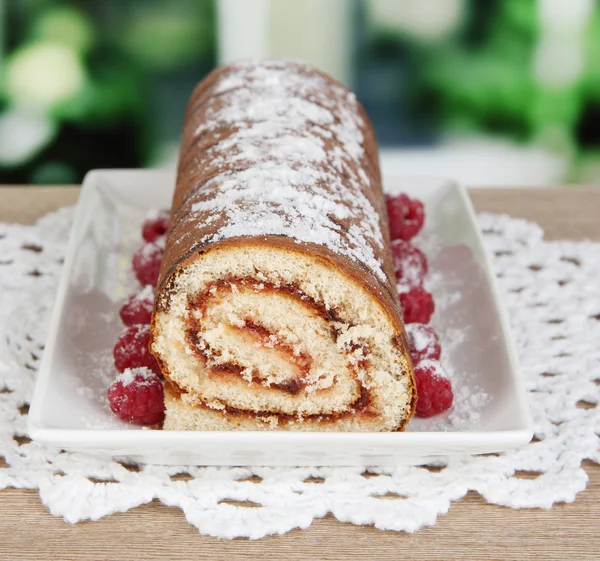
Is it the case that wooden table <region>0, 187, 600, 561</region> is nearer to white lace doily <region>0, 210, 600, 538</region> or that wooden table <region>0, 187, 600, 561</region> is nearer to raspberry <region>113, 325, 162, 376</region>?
white lace doily <region>0, 210, 600, 538</region>

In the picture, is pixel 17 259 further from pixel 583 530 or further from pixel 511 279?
pixel 583 530

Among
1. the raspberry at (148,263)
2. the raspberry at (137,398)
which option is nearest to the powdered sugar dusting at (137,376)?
the raspberry at (137,398)

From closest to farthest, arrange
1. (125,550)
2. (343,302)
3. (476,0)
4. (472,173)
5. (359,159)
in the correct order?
(125,550)
(343,302)
(359,159)
(476,0)
(472,173)

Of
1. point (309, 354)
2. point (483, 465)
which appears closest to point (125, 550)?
point (309, 354)

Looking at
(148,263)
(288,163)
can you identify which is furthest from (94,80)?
(288,163)

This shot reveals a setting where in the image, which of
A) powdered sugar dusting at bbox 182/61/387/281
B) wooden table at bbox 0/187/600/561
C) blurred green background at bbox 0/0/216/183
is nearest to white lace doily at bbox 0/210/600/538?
wooden table at bbox 0/187/600/561

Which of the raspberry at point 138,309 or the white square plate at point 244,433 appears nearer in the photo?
the white square plate at point 244,433

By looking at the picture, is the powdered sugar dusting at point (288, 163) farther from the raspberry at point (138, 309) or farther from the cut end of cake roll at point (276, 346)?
the raspberry at point (138, 309)

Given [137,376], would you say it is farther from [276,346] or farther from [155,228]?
[155,228]
